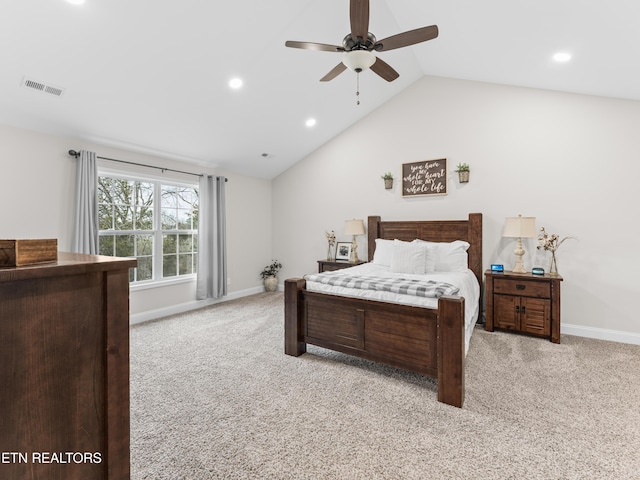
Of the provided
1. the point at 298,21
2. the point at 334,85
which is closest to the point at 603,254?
the point at 334,85

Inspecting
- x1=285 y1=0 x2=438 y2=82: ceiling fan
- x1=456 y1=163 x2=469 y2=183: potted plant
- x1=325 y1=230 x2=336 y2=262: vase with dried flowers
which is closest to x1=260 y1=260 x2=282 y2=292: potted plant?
x1=325 y1=230 x2=336 y2=262: vase with dried flowers

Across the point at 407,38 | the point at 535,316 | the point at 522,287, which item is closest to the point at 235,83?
the point at 407,38

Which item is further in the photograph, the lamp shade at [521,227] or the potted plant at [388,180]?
the potted plant at [388,180]

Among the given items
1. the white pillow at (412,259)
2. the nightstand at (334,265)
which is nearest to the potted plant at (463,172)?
the white pillow at (412,259)

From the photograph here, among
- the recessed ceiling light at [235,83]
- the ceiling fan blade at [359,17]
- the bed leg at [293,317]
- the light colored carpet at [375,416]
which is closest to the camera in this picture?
the light colored carpet at [375,416]

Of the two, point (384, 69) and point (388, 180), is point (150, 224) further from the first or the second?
point (384, 69)

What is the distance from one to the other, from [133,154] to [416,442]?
4.46 m

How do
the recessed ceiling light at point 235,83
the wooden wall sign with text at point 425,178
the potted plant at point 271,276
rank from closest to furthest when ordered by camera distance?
the recessed ceiling light at point 235,83, the wooden wall sign with text at point 425,178, the potted plant at point 271,276

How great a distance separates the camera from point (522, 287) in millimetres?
3533

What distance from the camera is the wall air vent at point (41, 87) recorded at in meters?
2.76

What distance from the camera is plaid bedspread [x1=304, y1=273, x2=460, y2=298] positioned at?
2.39 m

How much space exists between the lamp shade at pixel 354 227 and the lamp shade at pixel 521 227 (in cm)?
199

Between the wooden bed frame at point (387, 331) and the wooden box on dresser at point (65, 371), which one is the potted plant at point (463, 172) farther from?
the wooden box on dresser at point (65, 371)

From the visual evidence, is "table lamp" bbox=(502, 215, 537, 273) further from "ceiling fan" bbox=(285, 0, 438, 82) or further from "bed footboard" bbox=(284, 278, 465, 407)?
"ceiling fan" bbox=(285, 0, 438, 82)
